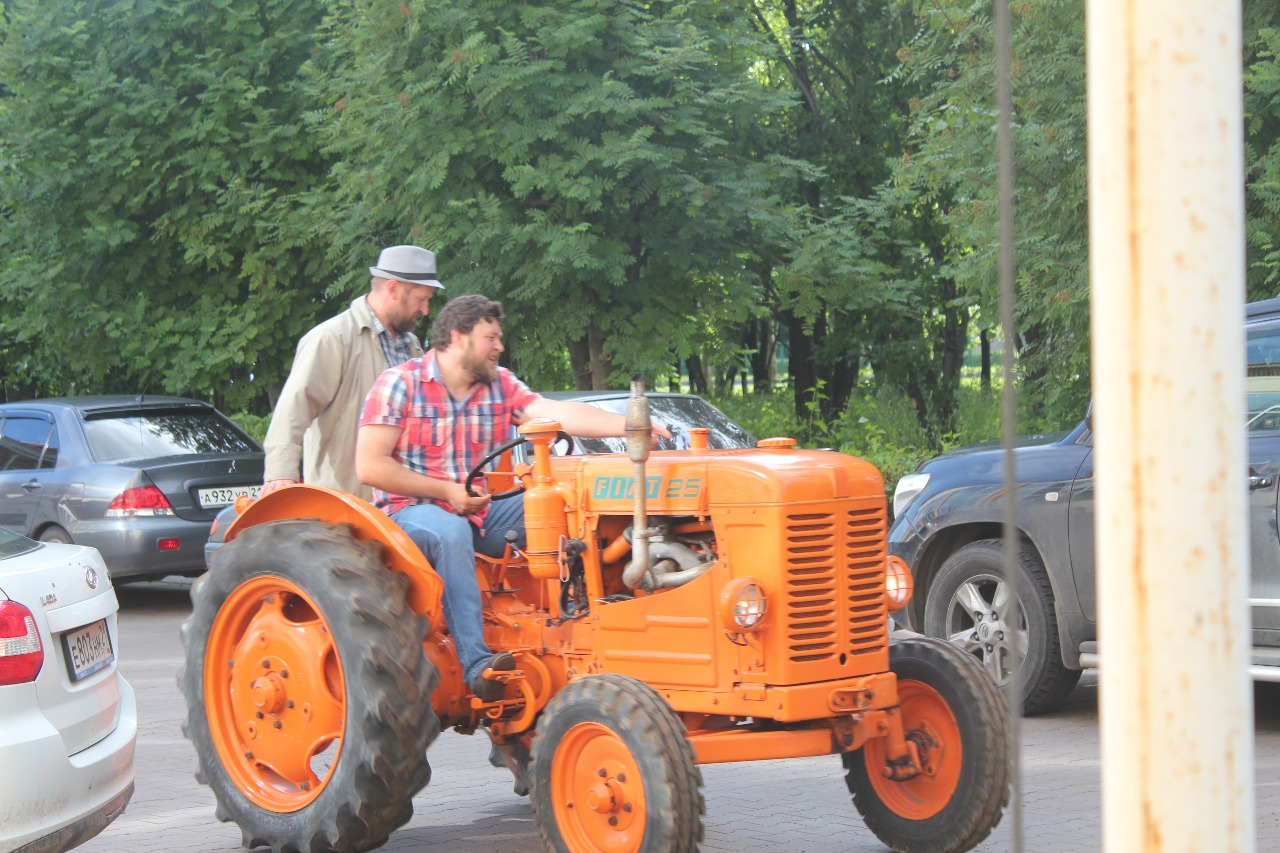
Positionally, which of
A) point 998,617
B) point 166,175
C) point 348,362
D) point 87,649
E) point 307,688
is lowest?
point 998,617

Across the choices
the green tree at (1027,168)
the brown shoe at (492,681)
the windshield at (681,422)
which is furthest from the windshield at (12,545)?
the green tree at (1027,168)

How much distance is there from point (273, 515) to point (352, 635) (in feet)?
3.39

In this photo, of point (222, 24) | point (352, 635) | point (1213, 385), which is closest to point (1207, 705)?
point (1213, 385)

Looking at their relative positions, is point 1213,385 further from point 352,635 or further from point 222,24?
point 222,24

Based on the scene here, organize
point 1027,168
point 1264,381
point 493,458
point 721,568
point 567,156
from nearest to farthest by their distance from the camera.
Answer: point 721,568
point 493,458
point 1264,381
point 1027,168
point 567,156

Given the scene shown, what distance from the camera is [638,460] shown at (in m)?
5.10

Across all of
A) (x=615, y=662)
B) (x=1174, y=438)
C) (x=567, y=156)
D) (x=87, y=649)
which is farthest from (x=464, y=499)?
(x=567, y=156)

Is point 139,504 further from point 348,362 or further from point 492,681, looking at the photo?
point 492,681

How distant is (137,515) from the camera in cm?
1269

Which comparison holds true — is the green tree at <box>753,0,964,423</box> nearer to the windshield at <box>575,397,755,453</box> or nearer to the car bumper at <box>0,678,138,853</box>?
the windshield at <box>575,397,755,453</box>

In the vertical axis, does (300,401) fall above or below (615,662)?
above

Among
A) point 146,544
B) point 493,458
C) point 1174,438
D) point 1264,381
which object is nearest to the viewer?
point 1174,438

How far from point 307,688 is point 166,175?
13747 mm

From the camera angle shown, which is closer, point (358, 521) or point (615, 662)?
point (615, 662)
